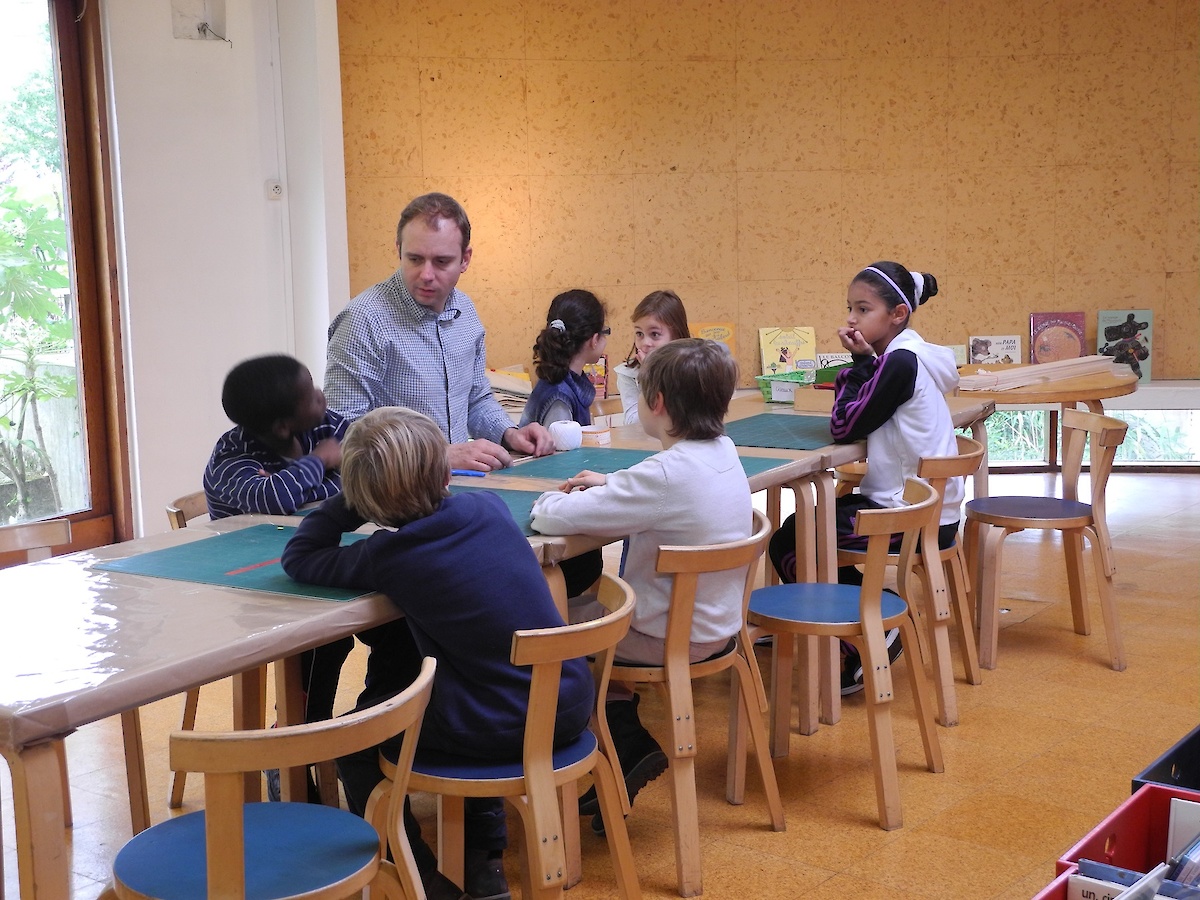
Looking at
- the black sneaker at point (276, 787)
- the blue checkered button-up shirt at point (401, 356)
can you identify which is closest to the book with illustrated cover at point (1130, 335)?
the blue checkered button-up shirt at point (401, 356)

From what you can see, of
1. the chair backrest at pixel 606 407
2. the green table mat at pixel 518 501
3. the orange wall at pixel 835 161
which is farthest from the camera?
the orange wall at pixel 835 161

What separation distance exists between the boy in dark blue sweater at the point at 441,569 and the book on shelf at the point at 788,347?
5000 millimetres

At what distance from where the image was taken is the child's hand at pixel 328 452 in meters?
2.89

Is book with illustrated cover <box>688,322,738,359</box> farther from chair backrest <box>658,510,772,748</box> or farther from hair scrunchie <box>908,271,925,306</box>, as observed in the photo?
chair backrest <box>658,510,772,748</box>

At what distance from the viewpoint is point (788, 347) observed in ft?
23.2

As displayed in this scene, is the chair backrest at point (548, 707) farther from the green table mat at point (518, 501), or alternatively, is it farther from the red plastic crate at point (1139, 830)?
the red plastic crate at point (1139, 830)

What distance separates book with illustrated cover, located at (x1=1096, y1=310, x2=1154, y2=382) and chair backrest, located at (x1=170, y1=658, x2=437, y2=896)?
6.27 m

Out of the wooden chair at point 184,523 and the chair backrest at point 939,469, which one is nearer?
the wooden chair at point 184,523

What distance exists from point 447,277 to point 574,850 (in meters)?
1.57

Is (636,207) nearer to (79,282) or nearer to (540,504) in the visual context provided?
(79,282)

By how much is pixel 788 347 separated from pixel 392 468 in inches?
205

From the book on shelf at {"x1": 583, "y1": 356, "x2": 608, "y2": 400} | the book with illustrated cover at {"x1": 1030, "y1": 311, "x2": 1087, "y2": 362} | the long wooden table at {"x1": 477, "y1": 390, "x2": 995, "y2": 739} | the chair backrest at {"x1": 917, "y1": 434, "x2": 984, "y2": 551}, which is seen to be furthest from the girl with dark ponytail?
the book with illustrated cover at {"x1": 1030, "y1": 311, "x2": 1087, "y2": 362}

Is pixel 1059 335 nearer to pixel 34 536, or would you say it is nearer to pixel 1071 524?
pixel 1071 524

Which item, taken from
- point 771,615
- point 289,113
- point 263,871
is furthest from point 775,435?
point 289,113
